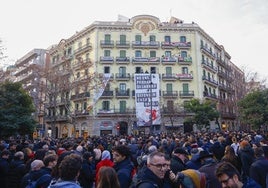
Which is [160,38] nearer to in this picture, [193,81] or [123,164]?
[193,81]

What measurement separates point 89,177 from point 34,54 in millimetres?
60236

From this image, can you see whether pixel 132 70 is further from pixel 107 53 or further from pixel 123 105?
pixel 123 105

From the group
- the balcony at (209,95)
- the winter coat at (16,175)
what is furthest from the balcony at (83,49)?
the winter coat at (16,175)

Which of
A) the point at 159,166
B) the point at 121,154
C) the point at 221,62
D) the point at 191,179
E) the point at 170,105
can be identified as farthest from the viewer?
the point at 221,62

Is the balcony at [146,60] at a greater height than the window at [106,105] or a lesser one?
greater

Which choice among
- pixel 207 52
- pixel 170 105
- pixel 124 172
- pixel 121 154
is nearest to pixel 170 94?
pixel 170 105

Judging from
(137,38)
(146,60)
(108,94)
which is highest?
(137,38)

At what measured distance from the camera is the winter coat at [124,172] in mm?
4316

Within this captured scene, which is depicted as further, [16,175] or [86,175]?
[16,175]

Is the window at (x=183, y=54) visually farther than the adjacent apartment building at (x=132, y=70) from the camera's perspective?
Yes

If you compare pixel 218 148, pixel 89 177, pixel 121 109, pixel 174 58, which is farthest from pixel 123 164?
pixel 174 58

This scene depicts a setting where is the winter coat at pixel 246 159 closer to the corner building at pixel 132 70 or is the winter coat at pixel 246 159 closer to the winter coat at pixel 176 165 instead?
the winter coat at pixel 176 165

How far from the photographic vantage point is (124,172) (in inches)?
174

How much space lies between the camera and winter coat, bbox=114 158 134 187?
4.32 m
